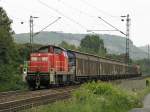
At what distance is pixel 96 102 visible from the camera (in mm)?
18750

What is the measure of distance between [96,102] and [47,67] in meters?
18.6

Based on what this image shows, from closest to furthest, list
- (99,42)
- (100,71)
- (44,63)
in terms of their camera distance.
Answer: (44,63), (100,71), (99,42)

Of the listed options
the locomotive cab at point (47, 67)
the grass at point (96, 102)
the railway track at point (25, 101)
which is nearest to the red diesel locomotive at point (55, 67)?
the locomotive cab at point (47, 67)

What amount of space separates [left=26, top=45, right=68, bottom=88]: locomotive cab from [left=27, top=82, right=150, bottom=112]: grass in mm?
12744

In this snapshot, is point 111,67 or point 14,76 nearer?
point 14,76

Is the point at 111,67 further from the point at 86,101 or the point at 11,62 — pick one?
the point at 86,101

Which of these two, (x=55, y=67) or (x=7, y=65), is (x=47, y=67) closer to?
(x=55, y=67)

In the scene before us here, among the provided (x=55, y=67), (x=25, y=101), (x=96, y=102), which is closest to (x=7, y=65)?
(x=55, y=67)

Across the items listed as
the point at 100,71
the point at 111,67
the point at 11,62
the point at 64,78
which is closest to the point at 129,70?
the point at 111,67

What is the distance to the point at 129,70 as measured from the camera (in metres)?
83.1

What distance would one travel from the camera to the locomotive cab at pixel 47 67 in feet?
119

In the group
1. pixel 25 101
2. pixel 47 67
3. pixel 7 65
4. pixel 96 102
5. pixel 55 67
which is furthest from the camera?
pixel 7 65

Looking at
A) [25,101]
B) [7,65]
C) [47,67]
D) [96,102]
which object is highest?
[7,65]

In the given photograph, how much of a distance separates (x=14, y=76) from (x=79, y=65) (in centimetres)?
688
